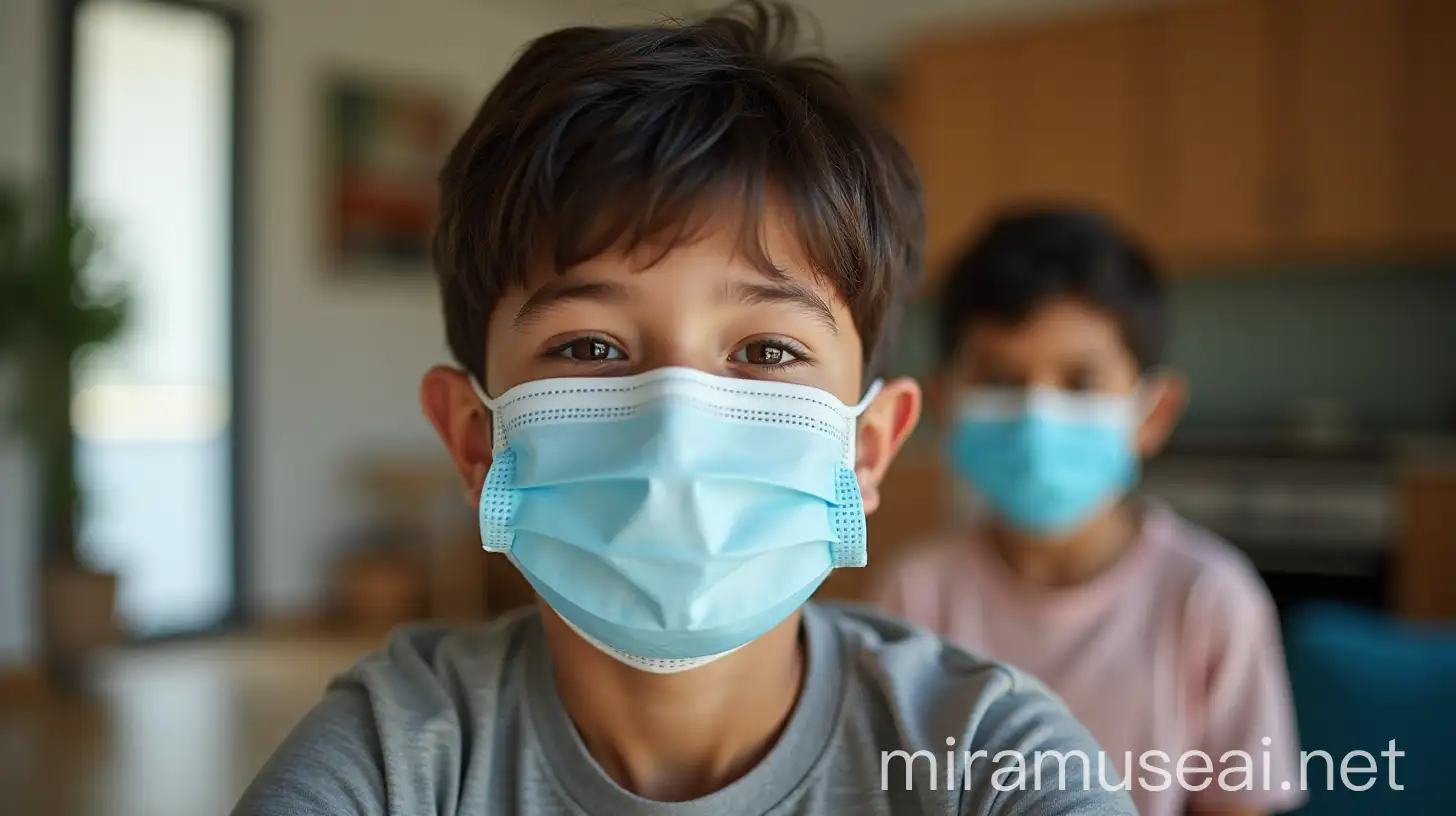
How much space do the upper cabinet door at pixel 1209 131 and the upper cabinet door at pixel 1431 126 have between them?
52 cm

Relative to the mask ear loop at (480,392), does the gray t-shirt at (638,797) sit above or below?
below

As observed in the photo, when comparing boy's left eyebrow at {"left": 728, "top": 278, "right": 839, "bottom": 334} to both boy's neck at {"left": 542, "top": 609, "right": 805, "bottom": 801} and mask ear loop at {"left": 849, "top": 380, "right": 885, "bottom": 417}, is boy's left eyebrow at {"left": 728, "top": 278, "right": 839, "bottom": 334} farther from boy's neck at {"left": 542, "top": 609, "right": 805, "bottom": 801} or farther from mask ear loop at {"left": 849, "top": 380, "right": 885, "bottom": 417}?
boy's neck at {"left": 542, "top": 609, "right": 805, "bottom": 801}

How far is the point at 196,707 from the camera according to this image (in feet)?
14.1

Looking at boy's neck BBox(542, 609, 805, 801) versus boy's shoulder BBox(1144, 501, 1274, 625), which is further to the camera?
boy's shoulder BBox(1144, 501, 1274, 625)

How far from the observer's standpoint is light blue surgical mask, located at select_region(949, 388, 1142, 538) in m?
1.72

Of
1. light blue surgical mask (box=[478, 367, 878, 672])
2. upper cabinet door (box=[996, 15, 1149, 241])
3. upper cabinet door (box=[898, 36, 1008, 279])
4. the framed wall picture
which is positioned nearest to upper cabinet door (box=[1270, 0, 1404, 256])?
upper cabinet door (box=[996, 15, 1149, 241])

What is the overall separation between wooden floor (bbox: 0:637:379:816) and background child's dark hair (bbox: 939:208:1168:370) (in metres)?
1.95

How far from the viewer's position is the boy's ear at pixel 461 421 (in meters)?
0.99

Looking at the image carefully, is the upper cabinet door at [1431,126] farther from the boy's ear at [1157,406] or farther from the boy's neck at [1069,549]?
the boy's neck at [1069,549]

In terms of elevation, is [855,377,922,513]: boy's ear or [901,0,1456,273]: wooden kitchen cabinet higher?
[901,0,1456,273]: wooden kitchen cabinet

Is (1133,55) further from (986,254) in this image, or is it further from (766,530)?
(766,530)

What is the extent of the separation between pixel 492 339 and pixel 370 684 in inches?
11.6

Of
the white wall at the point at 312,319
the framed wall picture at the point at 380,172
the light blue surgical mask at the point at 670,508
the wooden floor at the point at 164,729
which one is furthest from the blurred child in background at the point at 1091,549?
the framed wall picture at the point at 380,172

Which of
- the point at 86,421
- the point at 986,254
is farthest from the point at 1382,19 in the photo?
the point at 86,421
